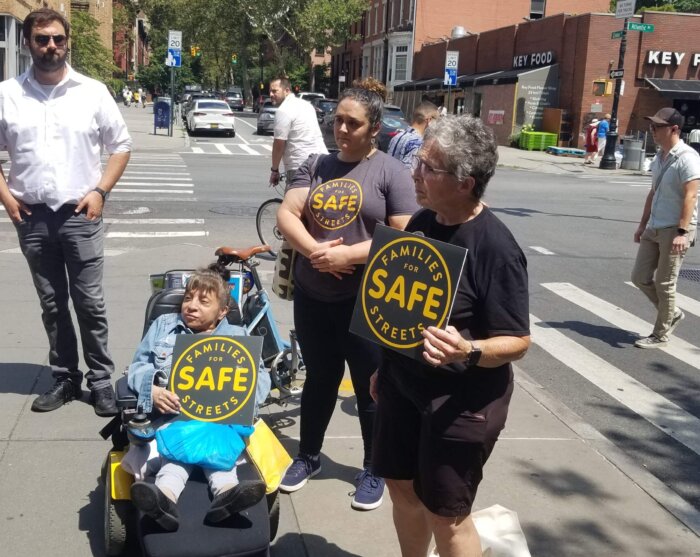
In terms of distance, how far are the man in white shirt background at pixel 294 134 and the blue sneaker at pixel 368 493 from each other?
5258mm

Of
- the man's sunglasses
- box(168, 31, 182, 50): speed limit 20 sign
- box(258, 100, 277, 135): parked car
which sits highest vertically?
box(168, 31, 182, 50): speed limit 20 sign

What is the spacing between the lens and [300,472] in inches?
161

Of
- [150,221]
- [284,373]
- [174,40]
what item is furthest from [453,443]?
[174,40]

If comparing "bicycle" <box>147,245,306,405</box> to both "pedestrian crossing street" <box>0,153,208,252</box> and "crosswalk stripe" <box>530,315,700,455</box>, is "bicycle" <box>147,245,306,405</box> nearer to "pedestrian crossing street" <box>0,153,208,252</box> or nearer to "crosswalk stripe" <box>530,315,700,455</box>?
"crosswalk stripe" <box>530,315,700,455</box>

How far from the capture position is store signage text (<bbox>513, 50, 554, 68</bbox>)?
1436 inches

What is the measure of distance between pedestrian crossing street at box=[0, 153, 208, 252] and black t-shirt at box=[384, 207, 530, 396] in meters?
7.59

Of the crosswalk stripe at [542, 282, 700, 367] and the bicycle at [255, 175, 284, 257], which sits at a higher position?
the bicycle at [255, 175, 284, 257]

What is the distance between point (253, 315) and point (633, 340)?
4.08 meters

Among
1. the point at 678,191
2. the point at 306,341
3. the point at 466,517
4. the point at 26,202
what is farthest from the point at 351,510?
the point at 678,191

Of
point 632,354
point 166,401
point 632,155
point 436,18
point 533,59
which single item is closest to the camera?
point 166,401

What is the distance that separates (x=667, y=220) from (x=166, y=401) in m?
4.84

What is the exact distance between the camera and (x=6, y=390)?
5133 mm

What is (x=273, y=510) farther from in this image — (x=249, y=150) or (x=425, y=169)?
(x=249, y=150)

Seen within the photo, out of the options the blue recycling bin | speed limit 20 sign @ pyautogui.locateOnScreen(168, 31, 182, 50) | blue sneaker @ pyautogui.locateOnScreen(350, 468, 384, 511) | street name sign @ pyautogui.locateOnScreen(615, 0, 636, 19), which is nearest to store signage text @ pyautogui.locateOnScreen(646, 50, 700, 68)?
street name sign @ pyautogui.locateOnScreen(615, 0, 636, 19)
